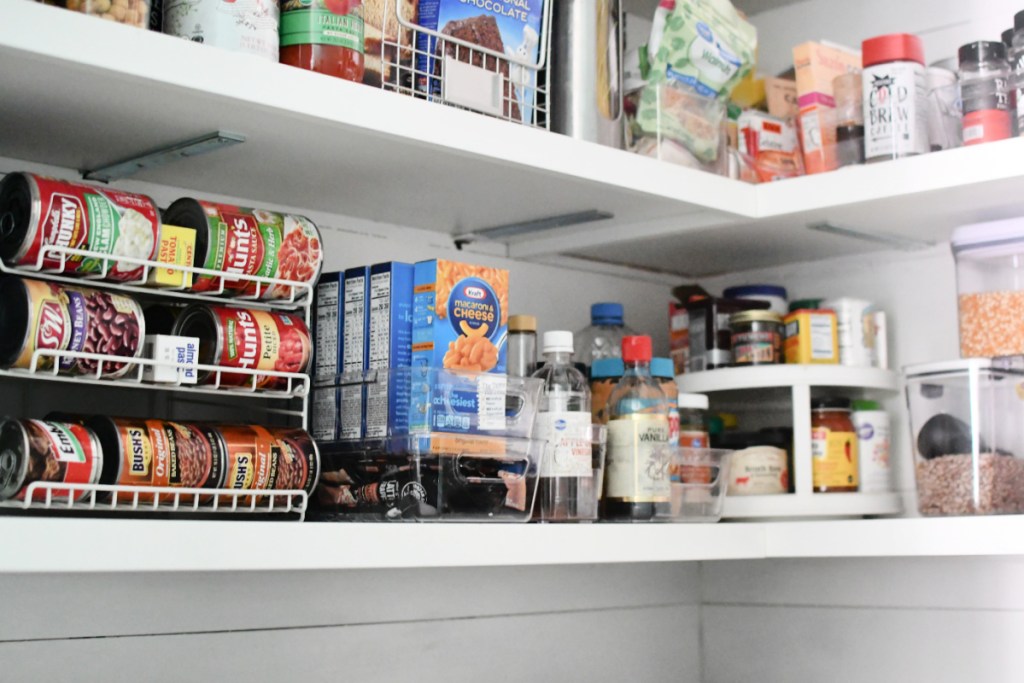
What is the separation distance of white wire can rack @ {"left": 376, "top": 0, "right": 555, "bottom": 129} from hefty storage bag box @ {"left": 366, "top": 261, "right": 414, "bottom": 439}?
182 mm

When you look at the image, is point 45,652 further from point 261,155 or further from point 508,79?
point 508,79

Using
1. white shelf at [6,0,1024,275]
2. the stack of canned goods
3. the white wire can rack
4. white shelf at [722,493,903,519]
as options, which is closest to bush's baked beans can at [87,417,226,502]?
the stack of canned goods

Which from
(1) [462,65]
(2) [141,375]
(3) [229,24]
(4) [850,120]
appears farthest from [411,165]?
(4) [850,120]

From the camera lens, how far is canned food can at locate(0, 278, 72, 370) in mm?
965

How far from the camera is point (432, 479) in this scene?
1.16 m

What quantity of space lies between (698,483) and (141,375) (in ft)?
2.32

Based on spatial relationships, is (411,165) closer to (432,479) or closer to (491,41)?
(491,41)

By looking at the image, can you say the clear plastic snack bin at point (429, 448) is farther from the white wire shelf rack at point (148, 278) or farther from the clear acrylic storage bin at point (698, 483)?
the clear acrylic storage bin at point (698, 483)

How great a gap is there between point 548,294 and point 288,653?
608 mm

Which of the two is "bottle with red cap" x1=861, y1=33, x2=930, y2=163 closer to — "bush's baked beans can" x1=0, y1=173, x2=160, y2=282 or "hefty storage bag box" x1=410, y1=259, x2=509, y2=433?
"hefty storage bag box" x1=410, y1=259, x2=509, y2=433

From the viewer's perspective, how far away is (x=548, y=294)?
1.70 metres

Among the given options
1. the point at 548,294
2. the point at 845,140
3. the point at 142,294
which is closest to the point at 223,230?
the point at 142,294

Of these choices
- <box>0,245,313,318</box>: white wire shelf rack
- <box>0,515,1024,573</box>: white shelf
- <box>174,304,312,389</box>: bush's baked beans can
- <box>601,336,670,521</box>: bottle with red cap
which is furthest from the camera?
<box>601,336,670,521</box>: bottle with red cap

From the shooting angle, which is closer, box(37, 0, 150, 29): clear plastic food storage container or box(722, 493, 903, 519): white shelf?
box(37, 0, 150, 29): clear plastic food storage container
